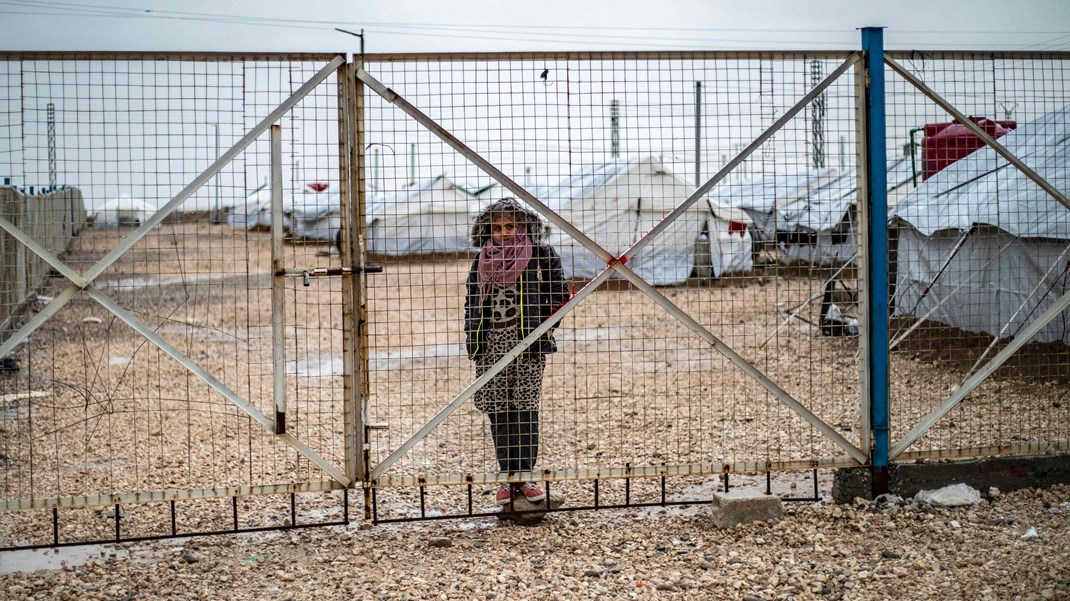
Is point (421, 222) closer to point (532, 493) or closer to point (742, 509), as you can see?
point (532, 493)

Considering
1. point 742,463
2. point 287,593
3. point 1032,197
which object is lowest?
point 287,593

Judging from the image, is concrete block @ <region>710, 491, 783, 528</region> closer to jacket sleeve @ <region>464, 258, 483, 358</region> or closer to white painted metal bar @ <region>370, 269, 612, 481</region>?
white painted metal bar @ <region>370, 269, 612, 481</region>

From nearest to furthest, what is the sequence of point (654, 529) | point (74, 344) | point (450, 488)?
point (654, 529) → point (450, 488) → point (74, 344)

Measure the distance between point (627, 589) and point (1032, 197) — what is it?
7.60 metres

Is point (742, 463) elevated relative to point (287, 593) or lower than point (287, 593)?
elevated

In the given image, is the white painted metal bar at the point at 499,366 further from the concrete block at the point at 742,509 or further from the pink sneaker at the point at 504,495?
the concrete block at the point at 742,509

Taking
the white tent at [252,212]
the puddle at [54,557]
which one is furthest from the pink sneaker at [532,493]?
the white tent at [252,212]

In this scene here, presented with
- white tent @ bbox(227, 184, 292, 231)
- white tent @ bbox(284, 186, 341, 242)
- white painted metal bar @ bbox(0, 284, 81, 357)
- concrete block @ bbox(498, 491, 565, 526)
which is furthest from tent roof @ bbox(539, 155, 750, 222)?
white painted metal bar @ bbox(0, 284, 81, 357)

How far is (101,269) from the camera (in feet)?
15.4

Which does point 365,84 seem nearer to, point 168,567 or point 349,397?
point 349,397

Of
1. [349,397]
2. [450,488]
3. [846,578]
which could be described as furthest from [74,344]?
[846,578]

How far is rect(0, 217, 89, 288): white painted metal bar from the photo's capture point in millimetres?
4602

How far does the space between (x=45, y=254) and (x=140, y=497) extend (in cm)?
124

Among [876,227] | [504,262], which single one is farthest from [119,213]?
[876,227]
